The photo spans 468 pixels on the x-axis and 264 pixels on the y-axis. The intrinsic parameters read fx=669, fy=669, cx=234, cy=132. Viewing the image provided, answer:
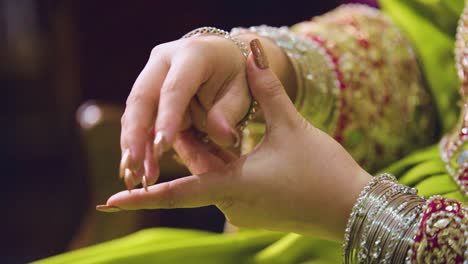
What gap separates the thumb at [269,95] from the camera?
414mm

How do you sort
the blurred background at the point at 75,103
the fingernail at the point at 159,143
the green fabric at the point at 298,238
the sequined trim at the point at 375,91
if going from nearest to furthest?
1. the fingernail at the point at 159,143
2. the green fabric at the point at 298,238
3. the sequined trim at the point at 375,91
4. the blurred background at the point at 75,103

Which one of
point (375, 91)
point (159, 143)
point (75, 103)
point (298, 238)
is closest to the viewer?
point (159, 143)

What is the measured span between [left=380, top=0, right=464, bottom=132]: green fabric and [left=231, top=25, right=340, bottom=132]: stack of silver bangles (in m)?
Result: 0.11

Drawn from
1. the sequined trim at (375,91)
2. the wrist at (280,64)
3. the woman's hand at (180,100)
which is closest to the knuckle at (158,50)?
the woman's hand at (180,100)

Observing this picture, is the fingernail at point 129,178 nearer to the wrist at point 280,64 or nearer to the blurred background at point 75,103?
the wrist at point 280,64

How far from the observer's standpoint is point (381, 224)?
1.38 feet

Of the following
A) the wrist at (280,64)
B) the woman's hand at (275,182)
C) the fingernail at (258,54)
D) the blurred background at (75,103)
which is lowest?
the blurred background at (75,103)

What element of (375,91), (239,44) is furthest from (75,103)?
(239,44)

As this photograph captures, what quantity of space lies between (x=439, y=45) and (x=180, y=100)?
36cm

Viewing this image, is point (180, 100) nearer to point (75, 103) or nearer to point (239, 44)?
point (239, 44)

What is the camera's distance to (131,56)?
4.42 ft

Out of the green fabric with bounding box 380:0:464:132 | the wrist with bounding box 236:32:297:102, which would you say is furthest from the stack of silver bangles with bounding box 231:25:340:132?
the green fabric with bounding box 380:0:464:132

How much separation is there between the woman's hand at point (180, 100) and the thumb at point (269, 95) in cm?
1

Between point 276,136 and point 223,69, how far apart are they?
0.06m
